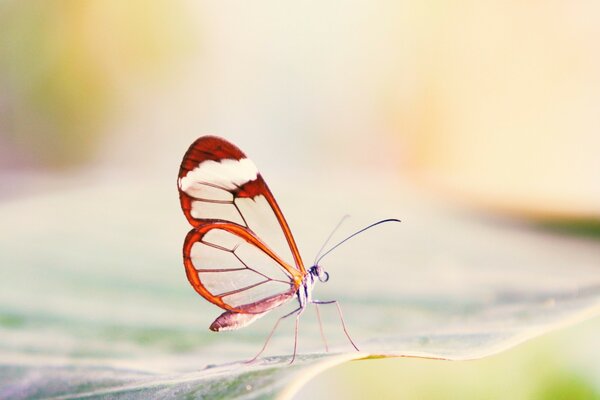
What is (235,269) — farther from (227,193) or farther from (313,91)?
(313,91)

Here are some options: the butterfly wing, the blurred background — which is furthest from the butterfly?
the blurred background

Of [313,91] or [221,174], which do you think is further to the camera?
[313,91]

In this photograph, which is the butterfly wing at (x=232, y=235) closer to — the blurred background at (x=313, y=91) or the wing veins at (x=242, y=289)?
the wing veins at (x=242, y=289)

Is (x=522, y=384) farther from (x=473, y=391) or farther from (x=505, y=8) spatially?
(x=505, y=8)

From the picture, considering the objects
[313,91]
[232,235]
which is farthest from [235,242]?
[313,91]

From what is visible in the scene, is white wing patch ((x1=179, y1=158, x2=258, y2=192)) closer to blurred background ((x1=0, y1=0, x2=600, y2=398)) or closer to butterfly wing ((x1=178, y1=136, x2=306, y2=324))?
butterfly wing ((x1=178, y1=136, x2=306, y2=324))

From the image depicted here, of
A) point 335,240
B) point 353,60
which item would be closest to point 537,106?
point 353,60
